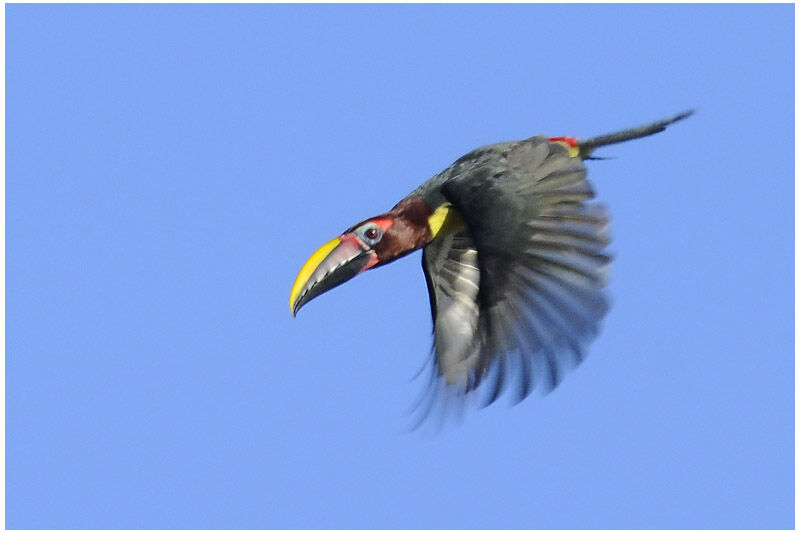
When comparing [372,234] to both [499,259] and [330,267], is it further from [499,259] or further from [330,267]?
[499,259]

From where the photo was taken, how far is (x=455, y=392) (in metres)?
7.54

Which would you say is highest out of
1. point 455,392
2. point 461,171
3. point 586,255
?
point 461,171

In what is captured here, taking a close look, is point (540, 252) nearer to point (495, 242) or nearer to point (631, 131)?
point (495, 242)

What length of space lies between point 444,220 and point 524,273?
81 cm

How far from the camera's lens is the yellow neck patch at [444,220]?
7.93 metres

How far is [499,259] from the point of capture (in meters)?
7.44

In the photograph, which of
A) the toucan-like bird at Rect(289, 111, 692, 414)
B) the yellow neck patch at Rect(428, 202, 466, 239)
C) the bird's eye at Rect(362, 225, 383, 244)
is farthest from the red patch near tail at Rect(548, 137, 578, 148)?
the bird's eye at Rect(362, 225, 383, 244)

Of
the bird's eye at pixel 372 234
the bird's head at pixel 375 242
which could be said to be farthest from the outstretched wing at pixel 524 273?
the bird's eye at pixel 372 234

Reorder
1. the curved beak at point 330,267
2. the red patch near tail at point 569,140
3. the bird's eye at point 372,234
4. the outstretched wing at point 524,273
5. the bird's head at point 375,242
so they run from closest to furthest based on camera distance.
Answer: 1. the outstretched wing at point 524,273
2. the curved beak at point 330,267
3. the bird's head at point 375,242
4. the bird's eye at point 372,234
5. the red patch near tail at point 569,140

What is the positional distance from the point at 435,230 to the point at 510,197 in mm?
794

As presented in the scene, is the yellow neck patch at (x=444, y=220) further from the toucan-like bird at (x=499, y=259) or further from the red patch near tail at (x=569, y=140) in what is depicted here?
the red patch near tail at (x=569, y=140)

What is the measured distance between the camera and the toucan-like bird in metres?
7.03

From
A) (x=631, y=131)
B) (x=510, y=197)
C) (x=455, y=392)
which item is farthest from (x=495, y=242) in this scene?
(x=631, y=131)

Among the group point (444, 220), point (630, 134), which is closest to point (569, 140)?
point (630, 134)
